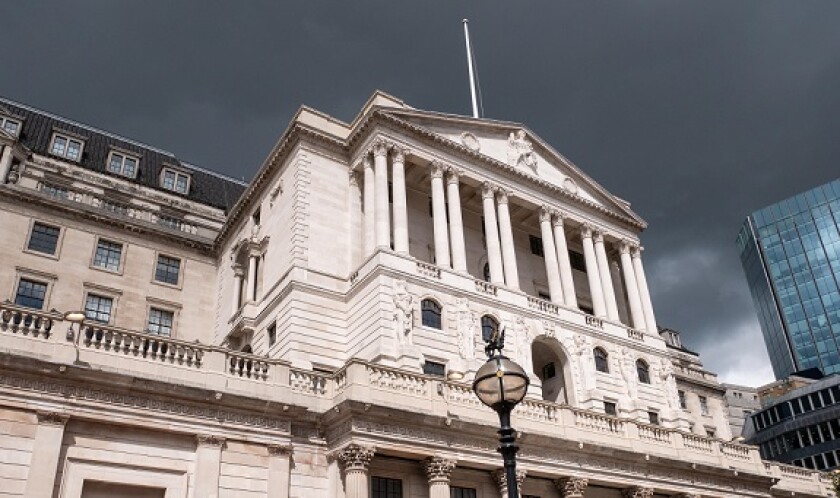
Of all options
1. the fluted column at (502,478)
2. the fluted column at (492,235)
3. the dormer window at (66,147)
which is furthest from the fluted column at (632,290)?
the dormer window at (66,147)

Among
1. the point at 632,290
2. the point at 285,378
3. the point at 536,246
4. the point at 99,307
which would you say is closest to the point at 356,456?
the point at 285,378

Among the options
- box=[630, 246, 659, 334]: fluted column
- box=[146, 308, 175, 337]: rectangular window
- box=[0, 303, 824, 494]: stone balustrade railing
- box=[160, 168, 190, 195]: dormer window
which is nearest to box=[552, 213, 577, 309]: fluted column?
box=[630, 246, 659, 334]: fluted column

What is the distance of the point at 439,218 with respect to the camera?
128ft

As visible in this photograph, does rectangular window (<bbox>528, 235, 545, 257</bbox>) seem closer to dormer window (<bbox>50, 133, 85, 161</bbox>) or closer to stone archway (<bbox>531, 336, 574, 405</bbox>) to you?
stone archway (<bbox>531, 336, 574, 405</bbox>)

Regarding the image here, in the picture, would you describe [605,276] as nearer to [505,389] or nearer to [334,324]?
[334,324]

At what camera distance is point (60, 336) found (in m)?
22.7

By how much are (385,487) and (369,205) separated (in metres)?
16.2

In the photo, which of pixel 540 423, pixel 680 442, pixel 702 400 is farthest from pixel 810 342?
pixel 540 423

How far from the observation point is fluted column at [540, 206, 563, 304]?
4201 centimetres

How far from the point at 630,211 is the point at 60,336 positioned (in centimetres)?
3869

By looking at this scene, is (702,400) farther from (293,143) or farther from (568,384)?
(293,143)

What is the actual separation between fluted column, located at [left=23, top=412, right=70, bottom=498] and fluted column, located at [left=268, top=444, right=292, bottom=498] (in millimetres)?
6712

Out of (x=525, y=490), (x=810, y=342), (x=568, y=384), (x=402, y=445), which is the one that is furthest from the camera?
(x=810, y=342)

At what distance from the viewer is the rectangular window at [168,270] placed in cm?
4612
